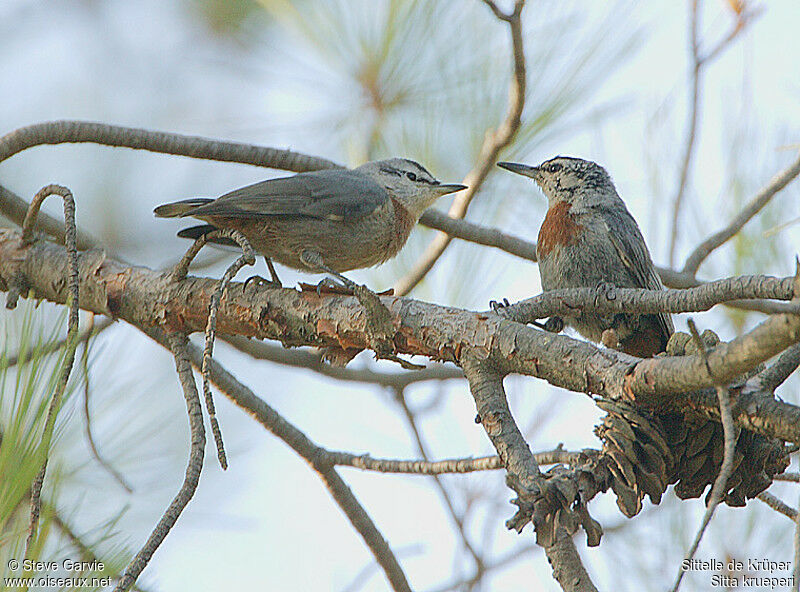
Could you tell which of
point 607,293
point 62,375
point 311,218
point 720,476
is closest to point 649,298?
point 607,293

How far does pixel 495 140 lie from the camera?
10.5 ft

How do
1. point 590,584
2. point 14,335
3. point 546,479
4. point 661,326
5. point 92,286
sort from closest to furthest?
point 590,584 < point 546,479 < point 14,335 < point 92,286 < point 661,326

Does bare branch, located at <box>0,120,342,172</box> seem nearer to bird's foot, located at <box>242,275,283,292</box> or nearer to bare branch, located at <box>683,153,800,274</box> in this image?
bird's foot, located at <box>242,275,283,292</box>

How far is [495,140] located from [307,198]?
76 cm

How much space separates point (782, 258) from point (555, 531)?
9.74 feet

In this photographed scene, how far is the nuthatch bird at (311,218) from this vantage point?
3.15 m

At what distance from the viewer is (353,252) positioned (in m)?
3.29

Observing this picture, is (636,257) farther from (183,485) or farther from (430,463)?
(183,485)

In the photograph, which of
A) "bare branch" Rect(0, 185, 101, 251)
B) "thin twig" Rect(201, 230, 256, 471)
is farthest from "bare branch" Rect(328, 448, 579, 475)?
"bare branch" Rect(0, 185, 101, 251)

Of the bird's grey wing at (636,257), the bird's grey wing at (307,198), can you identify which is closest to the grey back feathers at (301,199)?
the bird's grey wing at (307,198)

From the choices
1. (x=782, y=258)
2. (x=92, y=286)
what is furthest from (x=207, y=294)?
(x=782, y=258)

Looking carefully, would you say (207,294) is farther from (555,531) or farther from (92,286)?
(555,531)

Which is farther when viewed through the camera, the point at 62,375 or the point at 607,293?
the point at 607,293

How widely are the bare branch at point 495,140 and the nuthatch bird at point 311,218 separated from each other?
0.53 ft
